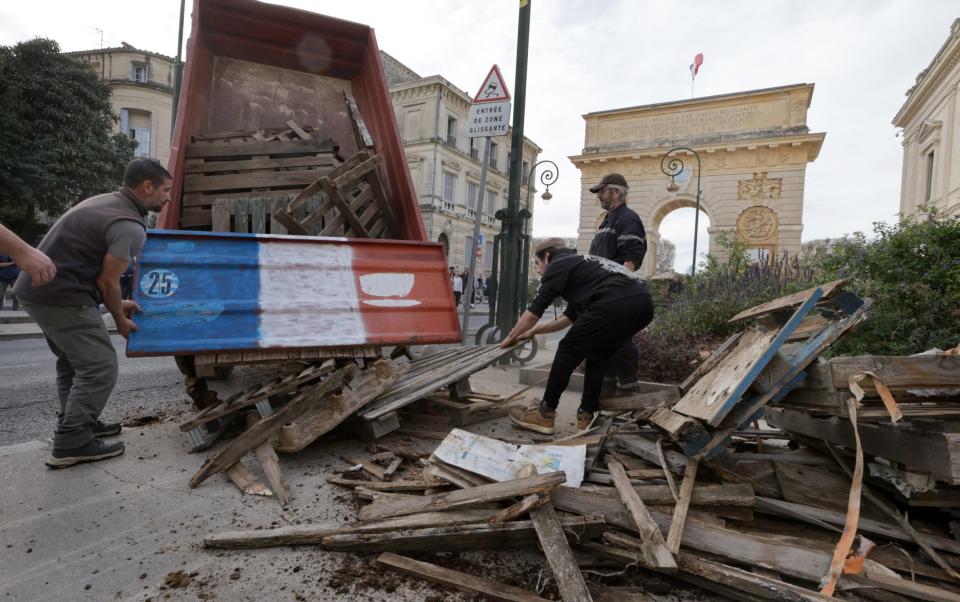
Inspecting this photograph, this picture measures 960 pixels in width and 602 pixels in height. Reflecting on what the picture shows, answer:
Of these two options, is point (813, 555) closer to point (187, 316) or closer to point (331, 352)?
point (331, 352)

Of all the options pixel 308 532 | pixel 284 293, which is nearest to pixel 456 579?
pixel 308 532

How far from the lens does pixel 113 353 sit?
10.2 ft

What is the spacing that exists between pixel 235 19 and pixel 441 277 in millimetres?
3650

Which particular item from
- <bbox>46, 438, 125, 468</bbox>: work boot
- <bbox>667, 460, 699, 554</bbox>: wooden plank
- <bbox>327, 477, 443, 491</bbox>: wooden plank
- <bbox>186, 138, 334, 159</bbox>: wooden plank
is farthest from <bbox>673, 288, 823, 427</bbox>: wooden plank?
<bbox>186, 138, 334, 159</bbox>: wooden plank

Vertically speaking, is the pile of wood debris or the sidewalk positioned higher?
the pile of wood debris

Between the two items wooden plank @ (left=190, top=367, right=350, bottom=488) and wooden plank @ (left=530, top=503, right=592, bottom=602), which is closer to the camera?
wooden plank @ (left=530, top=503, right=592, bottom=602)

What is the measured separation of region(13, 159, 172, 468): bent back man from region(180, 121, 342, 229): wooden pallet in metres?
1.56

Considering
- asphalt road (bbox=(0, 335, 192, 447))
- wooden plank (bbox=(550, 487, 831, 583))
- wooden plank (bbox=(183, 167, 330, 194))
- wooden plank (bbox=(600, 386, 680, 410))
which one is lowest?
asphalt road (bbox=(0, 335, 192, 447))

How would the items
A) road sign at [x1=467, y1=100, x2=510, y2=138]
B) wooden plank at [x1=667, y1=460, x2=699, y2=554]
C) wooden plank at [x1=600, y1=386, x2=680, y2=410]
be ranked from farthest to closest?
road sign at [x1=467, y1=100, x2=510, y2=138] < wooden plank at [x1=600, y1=386, x2=680, y2=410] < wooden plank at [x1=667, y1=460, x2=699, y2=554]

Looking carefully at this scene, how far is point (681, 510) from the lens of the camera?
217 centimetres

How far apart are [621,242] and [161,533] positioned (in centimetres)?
362

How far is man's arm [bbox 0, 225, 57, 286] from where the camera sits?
7.05ft

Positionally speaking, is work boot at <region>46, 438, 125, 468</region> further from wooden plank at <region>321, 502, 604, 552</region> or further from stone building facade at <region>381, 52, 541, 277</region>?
stone building facade at <region>381, 52, 541, 277</region>

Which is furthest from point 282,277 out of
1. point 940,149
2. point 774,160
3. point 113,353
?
point 940,149
